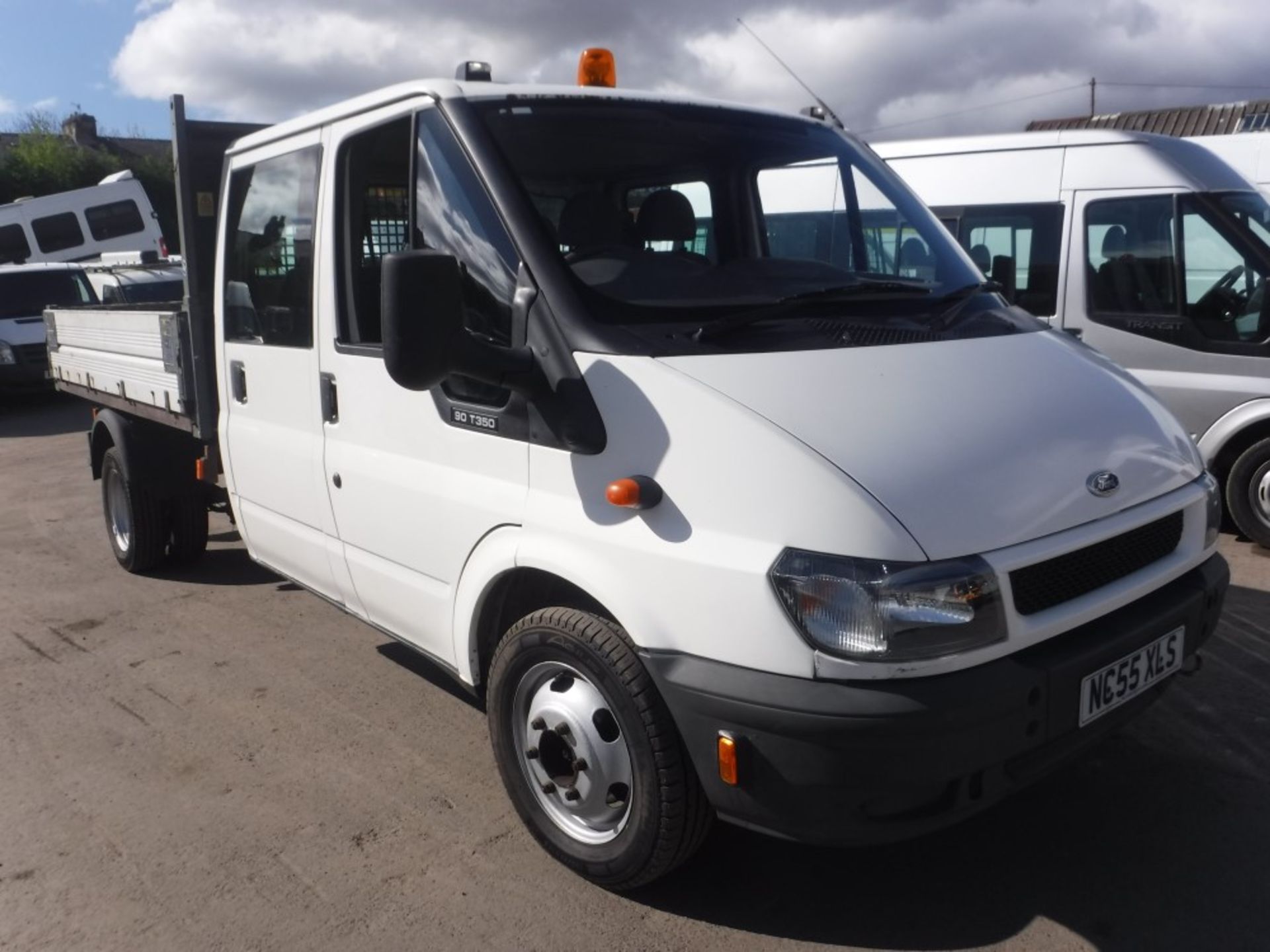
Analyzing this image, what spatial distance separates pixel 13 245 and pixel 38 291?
7.87 metres

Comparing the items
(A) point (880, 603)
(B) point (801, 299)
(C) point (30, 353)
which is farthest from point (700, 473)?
(C) point (30, 353)

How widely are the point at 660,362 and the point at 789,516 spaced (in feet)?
1.75

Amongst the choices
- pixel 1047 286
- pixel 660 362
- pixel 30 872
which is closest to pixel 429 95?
pixel 660 362

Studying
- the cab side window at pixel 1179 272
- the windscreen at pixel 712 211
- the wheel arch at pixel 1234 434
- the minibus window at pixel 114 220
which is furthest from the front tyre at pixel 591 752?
the minibus window at pixel 114 220

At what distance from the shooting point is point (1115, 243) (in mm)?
7016

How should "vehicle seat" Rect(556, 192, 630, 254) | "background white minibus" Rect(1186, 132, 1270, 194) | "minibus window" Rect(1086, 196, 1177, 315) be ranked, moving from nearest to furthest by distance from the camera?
"vehicle seat" Rect(556, 192, 630, 254)
"minibus window" Rect(1086, 196, 1177, 315)
"background white minibus" Rect(1186, 132, 1270, 194)

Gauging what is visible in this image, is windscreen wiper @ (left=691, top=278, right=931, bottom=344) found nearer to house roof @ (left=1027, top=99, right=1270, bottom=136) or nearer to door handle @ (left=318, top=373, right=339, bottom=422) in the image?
door handle @ (left=318, top=373, right=339, bottom=422)

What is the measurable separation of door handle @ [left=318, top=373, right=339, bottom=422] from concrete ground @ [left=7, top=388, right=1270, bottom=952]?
1.21 metres

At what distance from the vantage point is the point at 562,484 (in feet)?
9.89

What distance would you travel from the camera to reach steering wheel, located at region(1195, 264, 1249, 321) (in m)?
6.59

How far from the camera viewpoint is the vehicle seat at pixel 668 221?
362 centimetres

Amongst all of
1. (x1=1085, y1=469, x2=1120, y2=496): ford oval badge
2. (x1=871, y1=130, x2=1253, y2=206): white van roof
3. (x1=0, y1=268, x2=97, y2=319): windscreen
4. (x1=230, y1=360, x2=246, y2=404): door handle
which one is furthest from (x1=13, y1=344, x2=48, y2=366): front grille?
(x1=1085, y1=469, x2=1120, y2=496): ford oval badge

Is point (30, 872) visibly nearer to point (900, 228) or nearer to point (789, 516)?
point (789, 516)

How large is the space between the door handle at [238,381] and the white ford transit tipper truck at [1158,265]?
3784 millimetres
